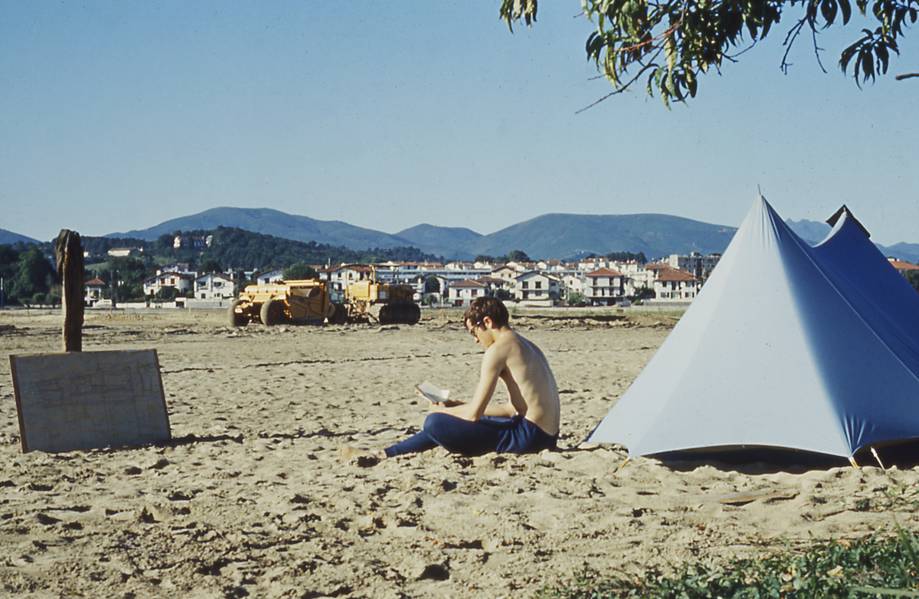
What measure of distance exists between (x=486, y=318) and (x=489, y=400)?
1.70 ft

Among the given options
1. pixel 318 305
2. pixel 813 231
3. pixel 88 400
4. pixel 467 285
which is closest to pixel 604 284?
pixel 467 285

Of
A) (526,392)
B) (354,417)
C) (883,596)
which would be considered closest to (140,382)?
(354,417)

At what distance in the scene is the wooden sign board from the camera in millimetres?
8156

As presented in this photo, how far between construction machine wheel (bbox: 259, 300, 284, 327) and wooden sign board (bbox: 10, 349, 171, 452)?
84.3 ft

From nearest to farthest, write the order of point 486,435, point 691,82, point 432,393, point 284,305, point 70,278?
point 691,82 → point 486,435 → point 432,393 → point 70,278 → point 284,305

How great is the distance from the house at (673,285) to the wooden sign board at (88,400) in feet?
536

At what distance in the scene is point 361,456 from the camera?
731cm

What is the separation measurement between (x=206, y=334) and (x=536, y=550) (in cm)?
2657

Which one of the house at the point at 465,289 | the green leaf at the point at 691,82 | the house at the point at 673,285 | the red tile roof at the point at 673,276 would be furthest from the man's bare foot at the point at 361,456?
the red tile roof at the point at 673,276

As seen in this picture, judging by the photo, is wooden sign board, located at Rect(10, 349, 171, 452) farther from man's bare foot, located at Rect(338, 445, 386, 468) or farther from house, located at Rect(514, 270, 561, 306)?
house, located at Rect(514, 270, 561, 306)

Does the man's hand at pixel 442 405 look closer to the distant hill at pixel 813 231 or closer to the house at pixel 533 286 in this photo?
the distant hill at pixel 813 231

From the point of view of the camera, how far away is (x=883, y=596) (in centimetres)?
335

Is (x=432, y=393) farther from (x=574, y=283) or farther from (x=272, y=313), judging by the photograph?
(x=574, y=283)

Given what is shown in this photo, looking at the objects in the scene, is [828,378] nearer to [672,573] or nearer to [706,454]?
[706,454]
